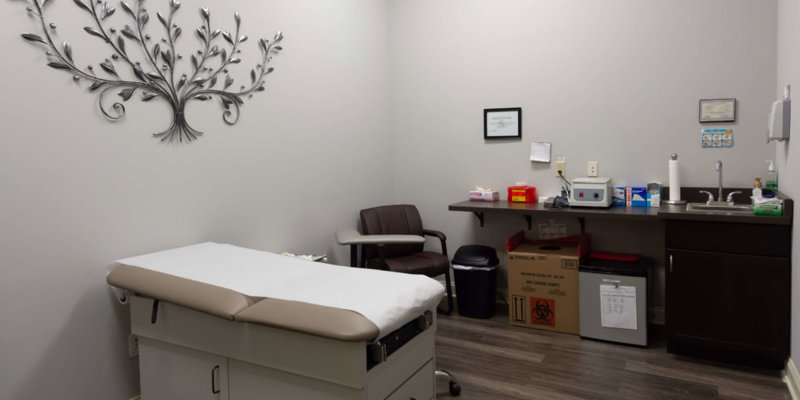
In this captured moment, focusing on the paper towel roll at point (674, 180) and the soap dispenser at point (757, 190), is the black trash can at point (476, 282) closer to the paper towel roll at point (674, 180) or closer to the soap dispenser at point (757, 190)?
the paper towel roll at point (674, 180)

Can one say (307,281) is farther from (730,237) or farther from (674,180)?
(674,180)

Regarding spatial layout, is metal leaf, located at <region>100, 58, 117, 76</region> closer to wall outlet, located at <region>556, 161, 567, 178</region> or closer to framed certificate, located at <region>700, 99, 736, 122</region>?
wall outlet, located at <region>556, 161, 567, 178</region>

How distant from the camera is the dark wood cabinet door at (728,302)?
2.65 m

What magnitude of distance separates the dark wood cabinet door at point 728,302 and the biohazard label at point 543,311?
Answer: 72 cm

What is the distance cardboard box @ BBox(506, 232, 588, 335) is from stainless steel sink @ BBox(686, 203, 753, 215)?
712 millimetres

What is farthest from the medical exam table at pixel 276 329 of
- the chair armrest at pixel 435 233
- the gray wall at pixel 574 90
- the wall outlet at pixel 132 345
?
the gray wall at pixel 574 90

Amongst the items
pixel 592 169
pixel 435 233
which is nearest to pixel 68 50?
pixel 435 233

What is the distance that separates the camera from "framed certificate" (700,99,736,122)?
3195 mm

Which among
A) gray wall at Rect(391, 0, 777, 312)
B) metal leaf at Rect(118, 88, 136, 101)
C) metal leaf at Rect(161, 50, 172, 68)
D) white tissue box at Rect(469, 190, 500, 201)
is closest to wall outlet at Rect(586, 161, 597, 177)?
gray wall at Rect(391, 0, 777, 312)

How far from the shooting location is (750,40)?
313 cm

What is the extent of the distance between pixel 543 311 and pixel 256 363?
2.27 m

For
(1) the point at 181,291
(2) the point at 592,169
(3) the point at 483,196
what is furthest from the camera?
(3) the point at 483,196

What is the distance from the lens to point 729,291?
2.76 meters

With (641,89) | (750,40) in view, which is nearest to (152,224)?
(641,89)
